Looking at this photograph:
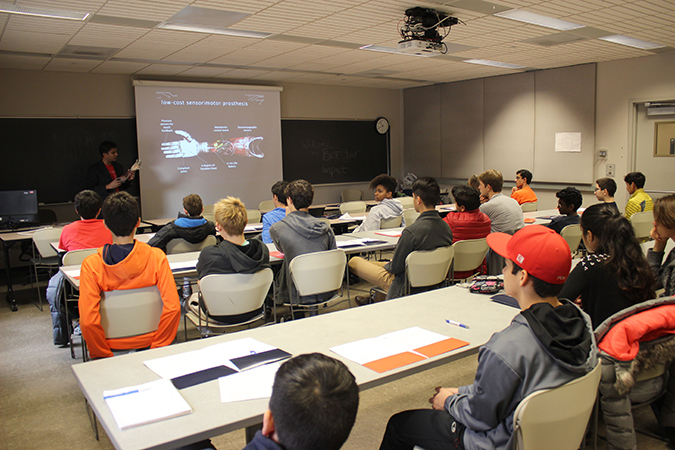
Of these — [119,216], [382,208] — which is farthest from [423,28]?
[119,216]

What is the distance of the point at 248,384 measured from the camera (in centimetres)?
165

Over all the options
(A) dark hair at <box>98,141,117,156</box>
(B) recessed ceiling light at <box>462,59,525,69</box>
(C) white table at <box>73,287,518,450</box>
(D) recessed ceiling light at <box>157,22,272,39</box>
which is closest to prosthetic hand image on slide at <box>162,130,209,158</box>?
(A) dark hair at <box>98,141,117,156</box>

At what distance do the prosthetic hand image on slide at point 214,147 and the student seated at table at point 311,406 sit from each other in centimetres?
791

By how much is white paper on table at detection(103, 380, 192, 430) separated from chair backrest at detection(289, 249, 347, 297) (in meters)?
1.78

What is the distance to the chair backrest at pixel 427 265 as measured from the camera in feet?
11.4

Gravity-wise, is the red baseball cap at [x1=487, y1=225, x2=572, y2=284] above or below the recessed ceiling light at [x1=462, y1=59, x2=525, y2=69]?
below

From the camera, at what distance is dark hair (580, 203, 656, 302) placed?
7.36ft

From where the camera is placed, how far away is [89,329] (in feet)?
8.20

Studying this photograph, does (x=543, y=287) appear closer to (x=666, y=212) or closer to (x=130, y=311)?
(x=666, y=212)

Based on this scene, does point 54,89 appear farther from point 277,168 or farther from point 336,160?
point 336,160

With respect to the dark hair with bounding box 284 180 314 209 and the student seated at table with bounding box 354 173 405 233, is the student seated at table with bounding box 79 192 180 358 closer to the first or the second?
the dark hair with bounding box 284 180 314 209

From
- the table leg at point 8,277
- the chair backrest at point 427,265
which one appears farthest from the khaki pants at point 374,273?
the table leg at point 8,277

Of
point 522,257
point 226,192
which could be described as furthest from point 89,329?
point 226,192

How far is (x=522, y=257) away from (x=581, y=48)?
6.41m
